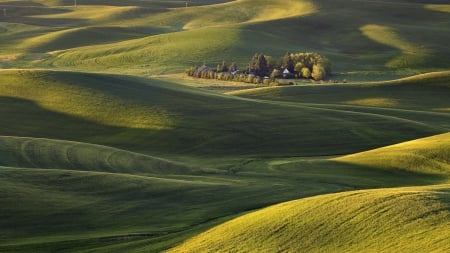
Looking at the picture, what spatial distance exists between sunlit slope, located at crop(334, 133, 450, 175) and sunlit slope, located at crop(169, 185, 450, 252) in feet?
51.8

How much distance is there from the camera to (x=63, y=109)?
59875mm

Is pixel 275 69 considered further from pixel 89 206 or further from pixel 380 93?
pixel 89 206

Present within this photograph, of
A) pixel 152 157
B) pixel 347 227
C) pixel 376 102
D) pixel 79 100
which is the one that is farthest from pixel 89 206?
pixel 376 102

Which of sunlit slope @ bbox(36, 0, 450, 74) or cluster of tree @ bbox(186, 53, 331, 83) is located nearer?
cluster of tree @ bbox(186, 53, 331, 83)

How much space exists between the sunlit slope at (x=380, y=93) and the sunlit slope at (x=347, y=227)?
167 feet

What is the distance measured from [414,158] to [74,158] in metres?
17.4

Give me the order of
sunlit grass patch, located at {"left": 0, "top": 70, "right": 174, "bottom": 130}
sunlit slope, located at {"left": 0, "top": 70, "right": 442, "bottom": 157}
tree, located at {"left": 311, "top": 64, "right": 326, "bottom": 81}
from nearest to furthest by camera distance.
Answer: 1. sunlit slope, located at {"left": 0, "top": 70, "right": 442, "bottom": 157}
2. sunlit grass patch, located at {"left": 0, "top": 70, "right": 174, "bottom": 130}
3. tree, located at {"left": 311, "top": 64, "right": 326, "bottom": 81}

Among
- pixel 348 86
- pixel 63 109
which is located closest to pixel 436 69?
pixel 348 86

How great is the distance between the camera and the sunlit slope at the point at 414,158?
40.5 m

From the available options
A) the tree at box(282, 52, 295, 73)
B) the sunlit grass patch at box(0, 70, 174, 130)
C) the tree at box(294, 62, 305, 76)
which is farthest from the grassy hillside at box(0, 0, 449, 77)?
the sunlit grass patch at box(0, 70, 174, 130)

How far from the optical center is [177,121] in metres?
57.2

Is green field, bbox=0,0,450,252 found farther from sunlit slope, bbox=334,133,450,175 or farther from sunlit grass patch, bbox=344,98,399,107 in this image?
sunlit grass patch, bbox=344,98,399,107

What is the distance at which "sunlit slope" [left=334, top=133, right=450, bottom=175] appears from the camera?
133 ft

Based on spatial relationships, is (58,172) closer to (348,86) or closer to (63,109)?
(63,109)
